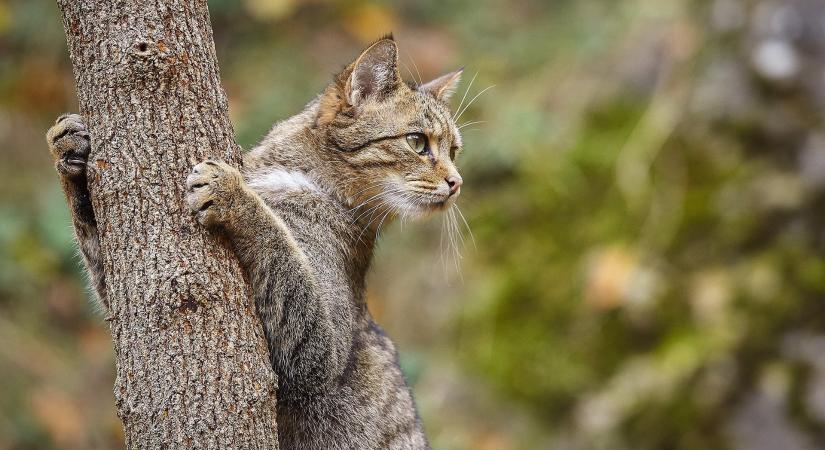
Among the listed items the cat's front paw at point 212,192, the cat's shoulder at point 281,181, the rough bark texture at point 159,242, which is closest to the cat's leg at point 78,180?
the rough bark texture at point 159,242

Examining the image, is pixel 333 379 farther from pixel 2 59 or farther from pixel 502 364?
pixel 2 59

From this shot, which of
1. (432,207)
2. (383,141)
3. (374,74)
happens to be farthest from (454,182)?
(374,74)

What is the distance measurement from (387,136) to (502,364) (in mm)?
3314

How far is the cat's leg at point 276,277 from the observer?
2.68 m

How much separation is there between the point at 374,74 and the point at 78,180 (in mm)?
1271

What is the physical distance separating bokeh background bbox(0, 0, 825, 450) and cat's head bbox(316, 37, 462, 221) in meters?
1.82

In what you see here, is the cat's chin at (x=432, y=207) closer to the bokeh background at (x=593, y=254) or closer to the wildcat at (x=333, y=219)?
the wildcat at (x=333, y=219)

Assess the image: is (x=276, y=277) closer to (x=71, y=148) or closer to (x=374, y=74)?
(x=71, y=148)

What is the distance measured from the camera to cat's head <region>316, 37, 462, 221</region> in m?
3.58

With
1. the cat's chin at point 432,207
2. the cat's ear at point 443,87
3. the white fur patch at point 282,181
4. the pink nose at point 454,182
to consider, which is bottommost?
the white fur patch at point 282,181

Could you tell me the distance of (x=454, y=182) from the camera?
3727mm

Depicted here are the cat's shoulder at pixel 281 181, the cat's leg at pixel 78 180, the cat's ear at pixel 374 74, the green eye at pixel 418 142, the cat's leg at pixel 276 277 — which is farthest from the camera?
the green eye at pixel 418 142

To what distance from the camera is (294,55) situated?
824cm

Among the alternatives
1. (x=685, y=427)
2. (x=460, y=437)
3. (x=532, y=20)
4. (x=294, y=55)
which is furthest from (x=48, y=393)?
(x=532, y=20)
